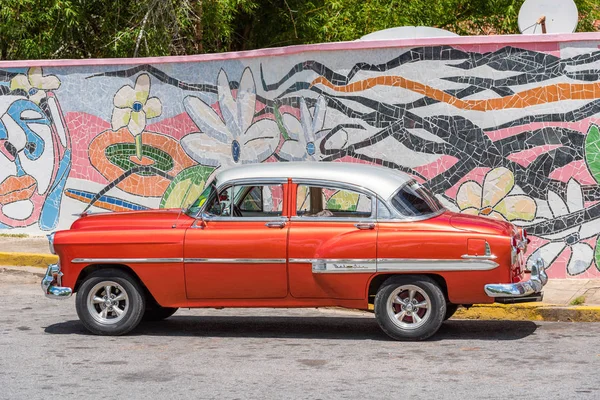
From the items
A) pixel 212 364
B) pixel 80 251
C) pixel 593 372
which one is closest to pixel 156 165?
pixel 80 251

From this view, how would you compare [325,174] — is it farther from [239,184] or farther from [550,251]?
[550,251]

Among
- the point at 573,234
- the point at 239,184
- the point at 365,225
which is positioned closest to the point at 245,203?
the point at 239,184

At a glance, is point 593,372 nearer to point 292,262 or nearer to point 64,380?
point 292,262

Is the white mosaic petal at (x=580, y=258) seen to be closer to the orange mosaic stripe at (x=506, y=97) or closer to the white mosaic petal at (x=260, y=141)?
the orange mosaic stripe at (x=506, y=97)

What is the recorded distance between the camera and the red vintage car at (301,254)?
9023 millimetres

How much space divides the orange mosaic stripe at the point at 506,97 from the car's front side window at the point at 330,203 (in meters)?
3.42

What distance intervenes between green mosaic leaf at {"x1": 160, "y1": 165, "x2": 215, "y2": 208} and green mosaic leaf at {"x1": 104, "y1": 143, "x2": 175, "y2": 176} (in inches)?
9.7

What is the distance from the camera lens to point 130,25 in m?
19.9

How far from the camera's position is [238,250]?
9.21 m

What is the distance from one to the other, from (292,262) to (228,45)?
13375 mm

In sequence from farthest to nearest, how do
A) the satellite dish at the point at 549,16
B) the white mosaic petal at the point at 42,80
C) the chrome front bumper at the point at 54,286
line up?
the white mosaic petal at the point at 42,80
the satellite dish at the point at 549,16
the chrome front bumper at the point at 54,286

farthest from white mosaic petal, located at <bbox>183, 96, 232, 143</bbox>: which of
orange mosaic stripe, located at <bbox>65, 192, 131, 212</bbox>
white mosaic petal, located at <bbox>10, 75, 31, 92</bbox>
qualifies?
white mosaic petal, located at <bbox>10, 75, 31, 92</bbox>

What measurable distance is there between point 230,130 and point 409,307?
590cm

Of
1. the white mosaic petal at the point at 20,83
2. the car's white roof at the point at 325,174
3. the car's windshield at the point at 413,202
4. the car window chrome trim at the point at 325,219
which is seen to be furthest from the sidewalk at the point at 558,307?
the white mosaic petal at the point at 20,83
